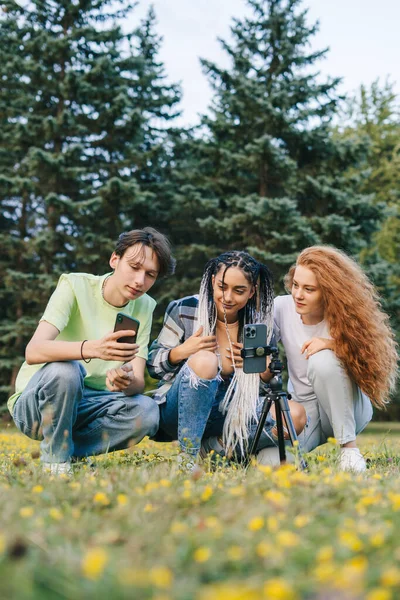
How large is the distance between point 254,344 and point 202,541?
1.84 m

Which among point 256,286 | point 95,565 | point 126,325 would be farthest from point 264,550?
point 256,286

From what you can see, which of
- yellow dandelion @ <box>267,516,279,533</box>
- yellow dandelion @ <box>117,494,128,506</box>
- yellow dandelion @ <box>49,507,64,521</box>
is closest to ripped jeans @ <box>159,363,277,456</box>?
yellow dandelion @ <box>117,494,128,506</box>

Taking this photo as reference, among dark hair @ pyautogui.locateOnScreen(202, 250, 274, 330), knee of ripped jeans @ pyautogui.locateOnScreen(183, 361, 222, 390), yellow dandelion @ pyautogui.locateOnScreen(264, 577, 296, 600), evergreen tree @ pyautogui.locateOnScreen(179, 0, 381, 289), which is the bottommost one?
yellow dandelion @ pyautogui.locateOnScreen(264, 577, 296, 600)

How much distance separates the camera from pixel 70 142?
16.2 metres

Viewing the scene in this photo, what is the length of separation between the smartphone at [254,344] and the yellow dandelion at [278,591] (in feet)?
6.72

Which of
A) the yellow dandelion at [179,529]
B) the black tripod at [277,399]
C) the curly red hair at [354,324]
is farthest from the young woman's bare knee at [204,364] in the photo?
the yellow dandelion at [179,529]

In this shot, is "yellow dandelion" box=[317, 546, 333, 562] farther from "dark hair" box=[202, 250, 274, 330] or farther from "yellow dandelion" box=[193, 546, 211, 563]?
"dark hair" box=[202, 250, 274, 330]

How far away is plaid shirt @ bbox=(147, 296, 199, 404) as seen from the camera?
12.2 ft

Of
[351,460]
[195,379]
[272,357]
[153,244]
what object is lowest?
[351,460]

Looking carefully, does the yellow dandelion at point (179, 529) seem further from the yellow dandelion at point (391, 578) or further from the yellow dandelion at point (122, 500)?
the yellow dandelion at point (391, 578)

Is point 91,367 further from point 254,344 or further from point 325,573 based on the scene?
point 325,573

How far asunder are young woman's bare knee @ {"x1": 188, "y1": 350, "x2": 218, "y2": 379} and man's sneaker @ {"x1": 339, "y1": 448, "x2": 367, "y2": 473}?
2.84ft

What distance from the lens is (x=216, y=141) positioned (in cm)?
1561

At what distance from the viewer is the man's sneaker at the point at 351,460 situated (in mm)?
3271
